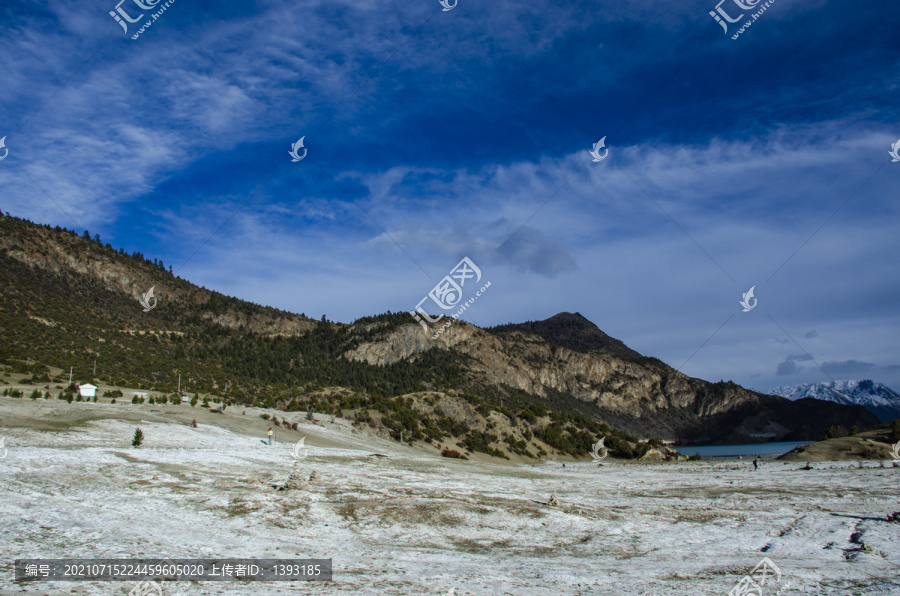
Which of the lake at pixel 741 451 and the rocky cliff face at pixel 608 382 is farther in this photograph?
the rocky cliff face at pixel 608 382

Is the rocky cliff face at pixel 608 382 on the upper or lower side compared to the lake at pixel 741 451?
upper

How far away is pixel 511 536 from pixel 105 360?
180ft

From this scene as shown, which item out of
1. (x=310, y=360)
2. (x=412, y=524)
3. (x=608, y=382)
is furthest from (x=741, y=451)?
(x=412, y=524)

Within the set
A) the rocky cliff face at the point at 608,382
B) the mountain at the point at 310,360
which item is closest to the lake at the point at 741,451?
the mountain at the point at 310,360

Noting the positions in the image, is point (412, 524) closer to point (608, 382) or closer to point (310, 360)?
point (310, 360)

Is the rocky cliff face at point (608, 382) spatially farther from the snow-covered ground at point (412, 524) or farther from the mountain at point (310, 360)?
the snow-covered ground at point (412, 524)

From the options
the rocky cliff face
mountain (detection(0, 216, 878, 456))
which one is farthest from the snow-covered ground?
the rocky cliff face

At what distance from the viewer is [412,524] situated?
1430 centimetres

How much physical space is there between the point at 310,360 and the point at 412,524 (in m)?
88.0

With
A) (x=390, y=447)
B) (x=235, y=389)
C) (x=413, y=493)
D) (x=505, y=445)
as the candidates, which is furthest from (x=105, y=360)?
(x=413, y=493)

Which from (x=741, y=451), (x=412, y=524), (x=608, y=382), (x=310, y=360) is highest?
(x=608, y=382)

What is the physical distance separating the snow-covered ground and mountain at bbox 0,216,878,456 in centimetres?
2733

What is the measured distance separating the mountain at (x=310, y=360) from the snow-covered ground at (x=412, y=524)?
2733 centimetres

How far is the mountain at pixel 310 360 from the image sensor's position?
180 feet
